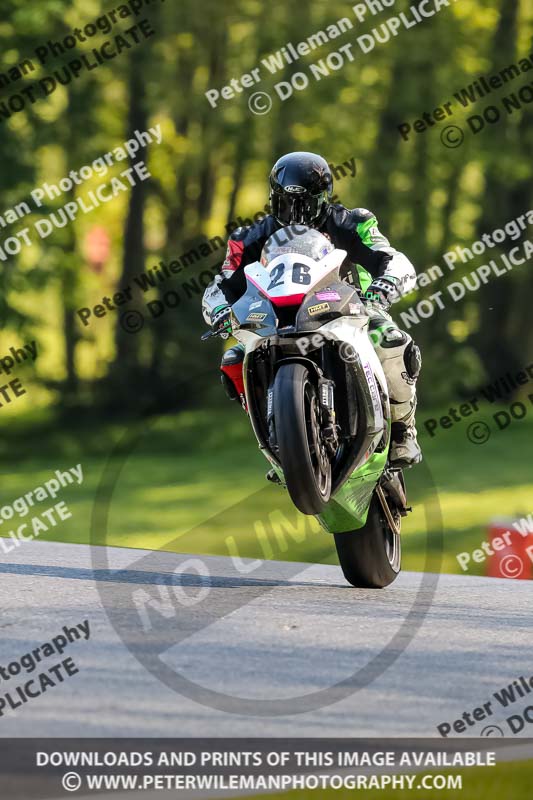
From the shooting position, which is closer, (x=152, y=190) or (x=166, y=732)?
(x=166, y=732)

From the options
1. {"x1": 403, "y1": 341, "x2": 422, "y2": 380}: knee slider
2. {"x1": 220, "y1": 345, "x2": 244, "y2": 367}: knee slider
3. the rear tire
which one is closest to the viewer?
{"x1": 220, "y1": 345, "x2": 244, "y2": 367}: knee slider

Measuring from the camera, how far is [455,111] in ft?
84.9

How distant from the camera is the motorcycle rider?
6508mm

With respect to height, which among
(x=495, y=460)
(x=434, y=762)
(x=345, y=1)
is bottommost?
(x=495, y=460)

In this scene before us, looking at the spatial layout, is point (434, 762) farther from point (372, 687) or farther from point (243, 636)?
point (243, 636)

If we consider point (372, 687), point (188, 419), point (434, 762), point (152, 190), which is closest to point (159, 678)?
point (372, 687)

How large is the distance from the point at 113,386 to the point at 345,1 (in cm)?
873
